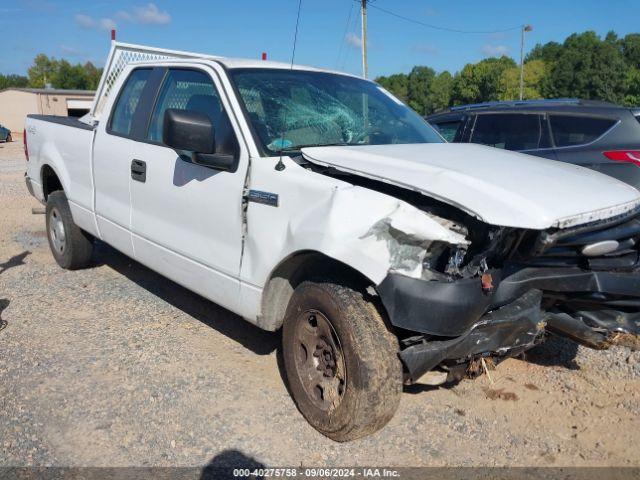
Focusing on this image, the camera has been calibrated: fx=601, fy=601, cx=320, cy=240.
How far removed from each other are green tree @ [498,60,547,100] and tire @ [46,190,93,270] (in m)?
65.7

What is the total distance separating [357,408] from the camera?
2951mm

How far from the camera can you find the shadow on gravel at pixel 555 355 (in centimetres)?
414

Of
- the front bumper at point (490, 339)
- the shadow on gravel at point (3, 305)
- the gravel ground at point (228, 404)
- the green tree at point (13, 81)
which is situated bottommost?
the green tree at point (13, 81)

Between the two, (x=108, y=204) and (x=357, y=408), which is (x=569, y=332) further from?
(x=108, y=204)

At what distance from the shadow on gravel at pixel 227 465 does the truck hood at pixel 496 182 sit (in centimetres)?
158

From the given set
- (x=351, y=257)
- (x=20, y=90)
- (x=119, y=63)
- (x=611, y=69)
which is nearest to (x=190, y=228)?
(x=351, y=257)

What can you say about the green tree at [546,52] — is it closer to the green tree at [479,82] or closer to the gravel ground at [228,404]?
the green tree at [479,82]

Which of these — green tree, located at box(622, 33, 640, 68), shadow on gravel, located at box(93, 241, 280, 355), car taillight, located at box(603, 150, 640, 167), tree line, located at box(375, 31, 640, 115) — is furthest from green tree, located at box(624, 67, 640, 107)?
shadow on gravel, located at box(93, 241, 280, 355)

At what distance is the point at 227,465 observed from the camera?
305cm

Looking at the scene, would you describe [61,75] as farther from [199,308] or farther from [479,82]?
[199,308]

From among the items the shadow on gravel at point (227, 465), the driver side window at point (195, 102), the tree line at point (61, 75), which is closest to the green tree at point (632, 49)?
the tree line at point (61, 75)

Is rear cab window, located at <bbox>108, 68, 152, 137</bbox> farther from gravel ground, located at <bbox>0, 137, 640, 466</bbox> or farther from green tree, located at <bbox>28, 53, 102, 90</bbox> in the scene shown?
green tree, located at <bbox>28, 53, 102, 90</bbox>

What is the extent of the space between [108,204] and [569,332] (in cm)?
360

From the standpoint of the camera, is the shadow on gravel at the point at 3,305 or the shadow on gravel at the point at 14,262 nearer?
the shadow on gravel at the point at 3,305
